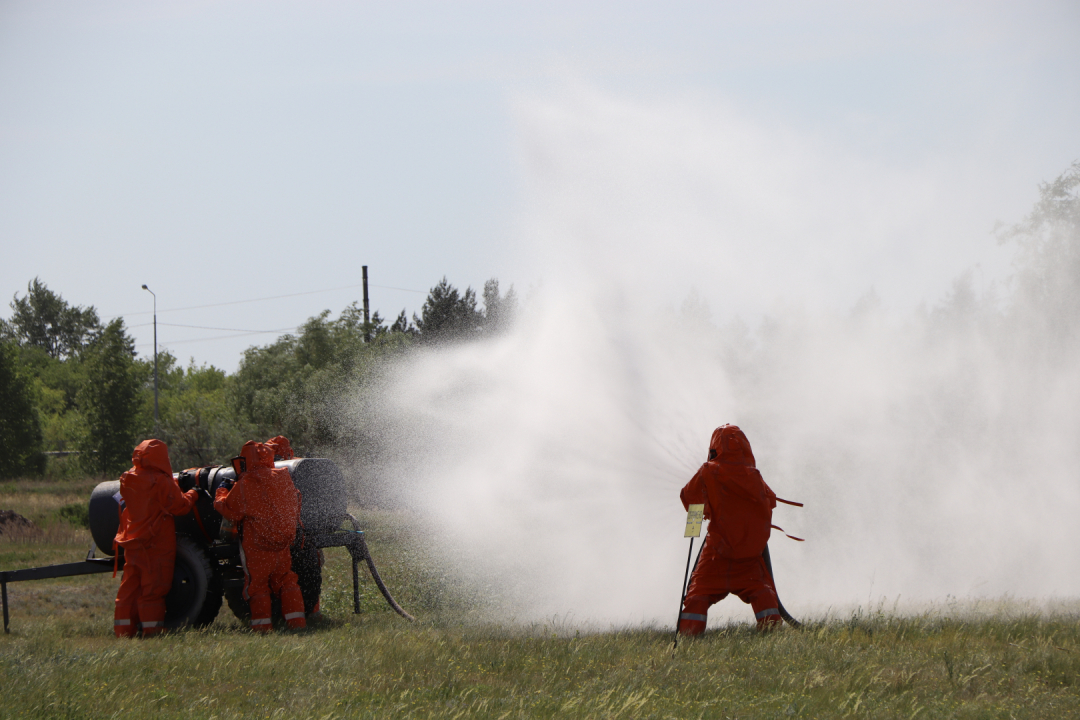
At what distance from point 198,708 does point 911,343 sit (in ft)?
40.0

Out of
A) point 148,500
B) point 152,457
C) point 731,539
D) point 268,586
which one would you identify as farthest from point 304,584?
point 731,539

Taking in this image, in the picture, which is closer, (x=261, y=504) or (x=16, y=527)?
(x=261, y=504)

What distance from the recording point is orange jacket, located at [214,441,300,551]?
952cm

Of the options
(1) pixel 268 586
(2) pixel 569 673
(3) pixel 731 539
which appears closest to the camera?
(2) pixel 569 673

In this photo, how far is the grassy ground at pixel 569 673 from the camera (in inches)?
220

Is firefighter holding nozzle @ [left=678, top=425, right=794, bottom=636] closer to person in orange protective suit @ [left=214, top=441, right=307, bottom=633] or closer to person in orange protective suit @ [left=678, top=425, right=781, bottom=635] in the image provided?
person in orange protective suit @ [left=678, top=425, right=781, bottom=635]

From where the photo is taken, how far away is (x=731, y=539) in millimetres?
8031

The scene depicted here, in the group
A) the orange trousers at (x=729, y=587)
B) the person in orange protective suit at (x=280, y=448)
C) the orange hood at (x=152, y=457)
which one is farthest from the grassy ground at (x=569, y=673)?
the person in orange protective suit at (x=280, y=448)

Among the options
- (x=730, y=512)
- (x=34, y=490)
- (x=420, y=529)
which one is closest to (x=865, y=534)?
(x=730, y=512)

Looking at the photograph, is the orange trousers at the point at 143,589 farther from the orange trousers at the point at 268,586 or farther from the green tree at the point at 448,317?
the green tree at the point at 448,317

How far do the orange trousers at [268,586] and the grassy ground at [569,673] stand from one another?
59 cm

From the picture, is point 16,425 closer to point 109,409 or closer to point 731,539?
point 109,409

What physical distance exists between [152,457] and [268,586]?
1814mm

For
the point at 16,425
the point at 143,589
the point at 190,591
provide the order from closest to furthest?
1. the point at 143,589
2. the point at 190,591
3. the point at 16,425
